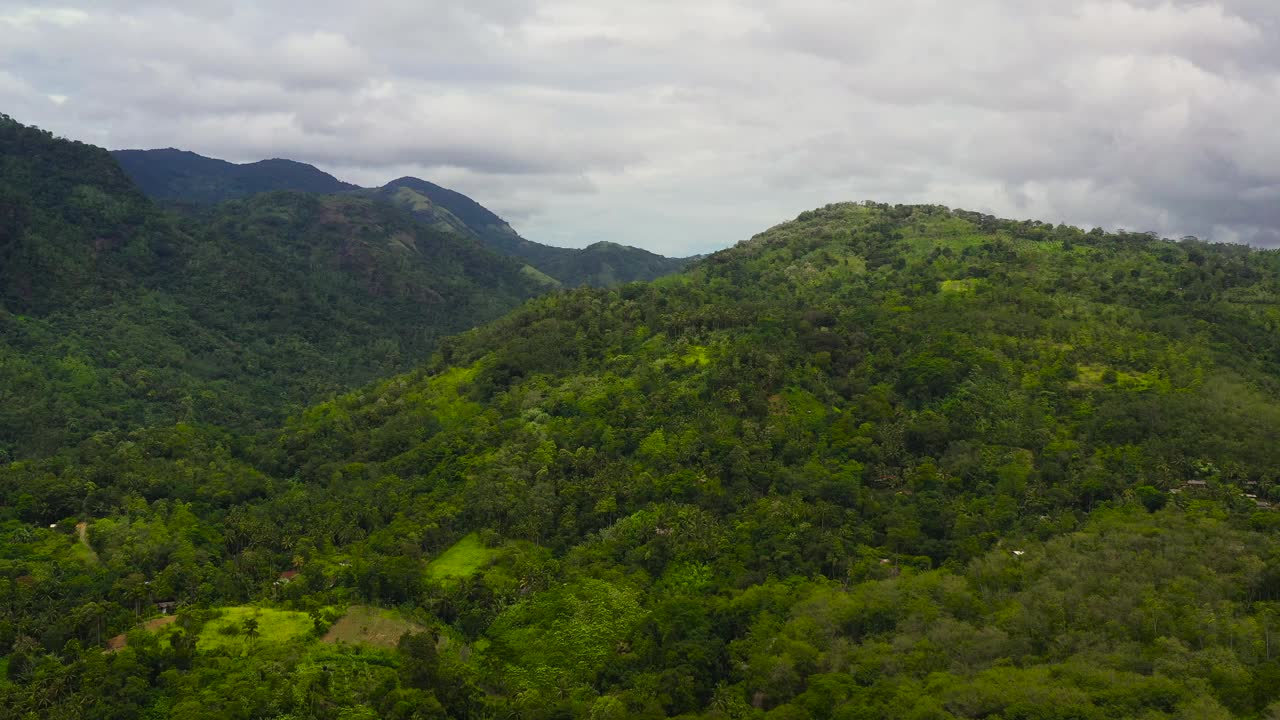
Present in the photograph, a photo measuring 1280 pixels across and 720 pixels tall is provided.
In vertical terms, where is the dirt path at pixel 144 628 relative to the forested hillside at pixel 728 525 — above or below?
below

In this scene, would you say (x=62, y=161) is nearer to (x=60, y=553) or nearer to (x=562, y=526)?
(x=60, y=553)

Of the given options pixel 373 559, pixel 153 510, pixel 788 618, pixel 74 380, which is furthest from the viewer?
pixel 74 380

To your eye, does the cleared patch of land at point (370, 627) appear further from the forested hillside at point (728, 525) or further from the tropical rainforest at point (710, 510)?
the tropical rainforest at point (710, 510)

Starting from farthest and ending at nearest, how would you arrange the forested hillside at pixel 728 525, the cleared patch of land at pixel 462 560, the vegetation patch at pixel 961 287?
the vegetation patch at pixel 961 287, the cleared patch of land at pixel 462 560, the forested hillside at pixel 728 525

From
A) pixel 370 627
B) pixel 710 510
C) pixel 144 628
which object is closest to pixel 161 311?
pixel 144 628

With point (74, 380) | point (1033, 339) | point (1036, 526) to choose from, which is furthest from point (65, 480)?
point (1033, 339)

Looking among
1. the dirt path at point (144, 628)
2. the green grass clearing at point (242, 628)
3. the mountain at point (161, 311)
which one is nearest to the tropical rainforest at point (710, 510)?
the green grass clearing at point (242, 628)
